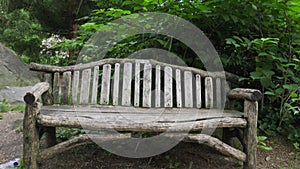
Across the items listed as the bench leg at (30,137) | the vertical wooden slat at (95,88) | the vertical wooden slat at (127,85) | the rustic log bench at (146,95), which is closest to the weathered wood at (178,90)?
the rustic log bench at (146,95)

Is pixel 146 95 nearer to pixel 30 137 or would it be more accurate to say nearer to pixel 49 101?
pixel 49 101

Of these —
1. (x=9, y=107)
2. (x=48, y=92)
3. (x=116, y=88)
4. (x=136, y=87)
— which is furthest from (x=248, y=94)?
(x=9, y=107)

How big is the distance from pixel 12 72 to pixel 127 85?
426cm

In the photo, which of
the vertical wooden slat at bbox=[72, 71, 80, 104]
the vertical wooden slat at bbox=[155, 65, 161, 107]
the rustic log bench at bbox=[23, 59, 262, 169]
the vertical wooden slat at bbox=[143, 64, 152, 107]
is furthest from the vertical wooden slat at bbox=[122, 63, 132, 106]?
the vertical wooden slat at bbox=[72, 71, 80, 104]

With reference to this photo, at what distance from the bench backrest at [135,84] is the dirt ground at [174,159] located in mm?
471

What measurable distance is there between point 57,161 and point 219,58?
1.76 meters

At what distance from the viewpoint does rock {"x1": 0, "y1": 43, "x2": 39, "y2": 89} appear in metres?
5.29

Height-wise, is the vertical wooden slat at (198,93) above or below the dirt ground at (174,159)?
above

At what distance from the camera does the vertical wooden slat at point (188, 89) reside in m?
2.33

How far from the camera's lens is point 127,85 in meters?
2.32

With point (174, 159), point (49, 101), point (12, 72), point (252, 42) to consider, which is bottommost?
point (174, 159)

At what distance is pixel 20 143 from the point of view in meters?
2.62

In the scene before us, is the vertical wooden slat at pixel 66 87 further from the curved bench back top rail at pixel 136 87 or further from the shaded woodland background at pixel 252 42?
the shaded woodland background at pixel 252 42

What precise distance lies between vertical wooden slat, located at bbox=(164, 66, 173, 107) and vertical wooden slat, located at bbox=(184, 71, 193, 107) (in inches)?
5.6
